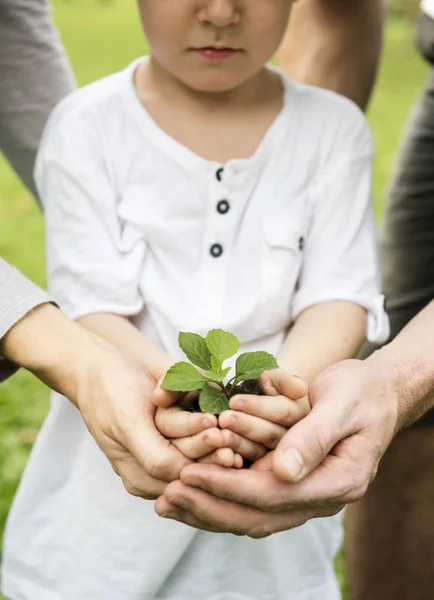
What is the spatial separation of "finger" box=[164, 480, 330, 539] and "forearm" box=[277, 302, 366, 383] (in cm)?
30

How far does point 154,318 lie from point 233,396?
38 cm

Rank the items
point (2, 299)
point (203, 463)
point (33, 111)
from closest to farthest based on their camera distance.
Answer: point (203, 463), point (2, 299), point (33, 111)

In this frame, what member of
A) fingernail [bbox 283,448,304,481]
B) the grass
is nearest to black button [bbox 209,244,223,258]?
fingernail [bbox 283,448,304,481]

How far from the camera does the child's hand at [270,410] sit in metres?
1.55

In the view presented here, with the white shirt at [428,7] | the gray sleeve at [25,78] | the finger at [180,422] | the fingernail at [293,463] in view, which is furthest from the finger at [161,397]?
the white shirt at [428,7]

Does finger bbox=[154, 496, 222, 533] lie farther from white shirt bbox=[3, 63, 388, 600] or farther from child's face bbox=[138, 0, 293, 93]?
child's face bbox=[138, 0, 293, 93]

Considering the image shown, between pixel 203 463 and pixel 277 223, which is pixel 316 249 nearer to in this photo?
pixel 277 223

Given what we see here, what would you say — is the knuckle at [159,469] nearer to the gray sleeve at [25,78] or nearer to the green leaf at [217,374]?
the green leaf at [217,374]

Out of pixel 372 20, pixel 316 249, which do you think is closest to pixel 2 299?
pixel 316 249

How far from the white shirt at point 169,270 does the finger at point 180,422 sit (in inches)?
11.5

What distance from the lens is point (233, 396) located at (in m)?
1.59

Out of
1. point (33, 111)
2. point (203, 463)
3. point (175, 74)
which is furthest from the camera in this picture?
point (33, 111)

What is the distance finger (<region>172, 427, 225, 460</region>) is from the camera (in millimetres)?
1521

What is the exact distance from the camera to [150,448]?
156cm
